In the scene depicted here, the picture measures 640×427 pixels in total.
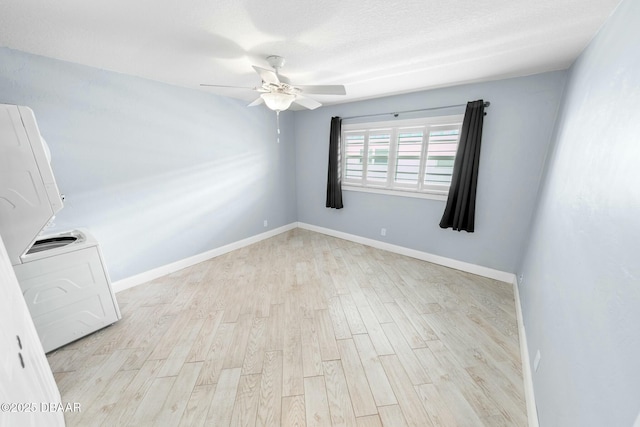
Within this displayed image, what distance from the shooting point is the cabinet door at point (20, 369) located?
2.45 feet

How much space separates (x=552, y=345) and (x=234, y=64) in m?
2.98

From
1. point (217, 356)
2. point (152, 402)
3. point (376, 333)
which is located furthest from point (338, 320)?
point (152, 402)

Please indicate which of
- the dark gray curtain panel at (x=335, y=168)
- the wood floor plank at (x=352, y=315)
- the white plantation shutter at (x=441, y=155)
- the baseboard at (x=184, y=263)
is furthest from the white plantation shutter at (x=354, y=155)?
the wood floor plank at (x=352, y=315)

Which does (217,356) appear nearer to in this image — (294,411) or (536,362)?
(294,411)

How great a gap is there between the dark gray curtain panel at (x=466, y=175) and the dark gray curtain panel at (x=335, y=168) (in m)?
1.69

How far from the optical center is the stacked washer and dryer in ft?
4.57

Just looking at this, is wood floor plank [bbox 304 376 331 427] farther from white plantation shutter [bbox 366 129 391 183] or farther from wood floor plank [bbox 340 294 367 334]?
white plantation shutter [bbox 366 129 391 183]

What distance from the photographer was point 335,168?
12.8ft

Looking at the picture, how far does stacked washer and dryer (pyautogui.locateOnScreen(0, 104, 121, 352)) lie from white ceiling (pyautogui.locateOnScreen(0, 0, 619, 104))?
72cm

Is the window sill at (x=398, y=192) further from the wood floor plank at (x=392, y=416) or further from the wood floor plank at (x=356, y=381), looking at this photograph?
the wood floor plank at (x=392, y=416)

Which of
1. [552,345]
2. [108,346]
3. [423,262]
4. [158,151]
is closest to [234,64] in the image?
[158,151]

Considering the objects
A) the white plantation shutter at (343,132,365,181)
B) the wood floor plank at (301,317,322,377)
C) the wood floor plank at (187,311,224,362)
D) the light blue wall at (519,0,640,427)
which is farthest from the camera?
the white plantation shutter at (343,132,365,181)

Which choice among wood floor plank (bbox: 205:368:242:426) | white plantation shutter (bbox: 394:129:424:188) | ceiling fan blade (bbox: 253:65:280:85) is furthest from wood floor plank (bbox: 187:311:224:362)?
white plantation shutter (bbox: 394:129:424:188)

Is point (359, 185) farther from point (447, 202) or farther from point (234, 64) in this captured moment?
point (234, 64)
